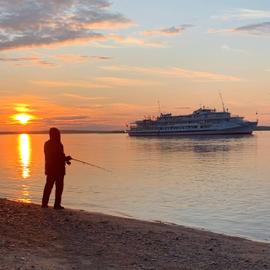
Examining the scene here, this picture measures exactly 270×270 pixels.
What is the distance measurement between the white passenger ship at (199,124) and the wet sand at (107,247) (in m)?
129

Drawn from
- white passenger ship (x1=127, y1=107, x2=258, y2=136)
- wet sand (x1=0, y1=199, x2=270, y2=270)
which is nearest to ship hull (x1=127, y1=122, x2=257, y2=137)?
white passenger ship (x1=127, y1=107, x2=258, y2=136)

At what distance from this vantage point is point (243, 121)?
14212 cm

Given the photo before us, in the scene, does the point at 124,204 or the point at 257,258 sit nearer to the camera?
the point at 257,258

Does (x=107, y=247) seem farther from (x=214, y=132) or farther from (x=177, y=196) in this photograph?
(x=214, y=132)

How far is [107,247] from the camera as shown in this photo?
9.02m

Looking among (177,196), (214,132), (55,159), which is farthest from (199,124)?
(55,159)

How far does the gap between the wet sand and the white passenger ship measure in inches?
5093

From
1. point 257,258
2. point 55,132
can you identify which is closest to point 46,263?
point 257,258

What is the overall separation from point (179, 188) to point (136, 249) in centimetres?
1601

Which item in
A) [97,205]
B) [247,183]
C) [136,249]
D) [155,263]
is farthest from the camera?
[247,183]

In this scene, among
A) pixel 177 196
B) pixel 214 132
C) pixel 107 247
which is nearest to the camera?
pixel 107 247

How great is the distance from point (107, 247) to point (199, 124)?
134922mm

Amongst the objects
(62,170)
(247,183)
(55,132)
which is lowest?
(247,183)

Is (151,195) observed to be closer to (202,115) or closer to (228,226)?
(228,226)
